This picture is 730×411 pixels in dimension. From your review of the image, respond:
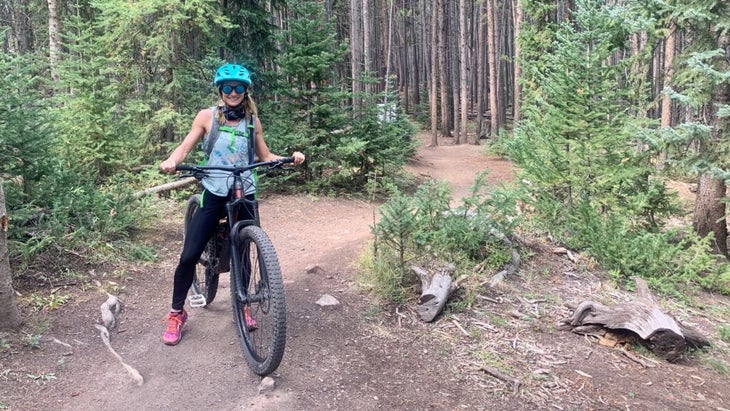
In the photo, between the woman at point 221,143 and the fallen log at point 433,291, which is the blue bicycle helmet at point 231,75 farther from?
the fallen log at point 433,291

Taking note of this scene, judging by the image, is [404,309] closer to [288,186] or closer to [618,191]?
[618,191]

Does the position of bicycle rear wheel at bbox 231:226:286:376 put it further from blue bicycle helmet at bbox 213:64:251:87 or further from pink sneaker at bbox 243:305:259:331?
blue bicycle helmet at bbox 213:64:251:87

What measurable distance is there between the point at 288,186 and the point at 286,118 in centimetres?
140

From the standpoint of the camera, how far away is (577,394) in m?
3.76

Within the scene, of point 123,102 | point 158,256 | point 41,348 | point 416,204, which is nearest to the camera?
point 41,348

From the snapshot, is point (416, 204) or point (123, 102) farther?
point (123, 102)

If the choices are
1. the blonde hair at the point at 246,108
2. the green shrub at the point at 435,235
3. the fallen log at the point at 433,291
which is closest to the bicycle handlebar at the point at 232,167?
the blonde hair at the point at 246,108

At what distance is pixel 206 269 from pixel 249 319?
91 centimetres

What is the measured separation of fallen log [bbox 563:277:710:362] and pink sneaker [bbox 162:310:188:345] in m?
3.38

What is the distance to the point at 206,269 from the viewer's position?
4625 millimetres

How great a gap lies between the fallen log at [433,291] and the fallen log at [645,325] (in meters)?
1.13

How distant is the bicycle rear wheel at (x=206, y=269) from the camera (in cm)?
444

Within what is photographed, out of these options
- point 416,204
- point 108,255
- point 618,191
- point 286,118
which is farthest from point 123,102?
point 618,191

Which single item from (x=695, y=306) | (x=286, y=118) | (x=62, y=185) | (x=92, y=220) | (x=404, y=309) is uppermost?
(x=286, y=118)
